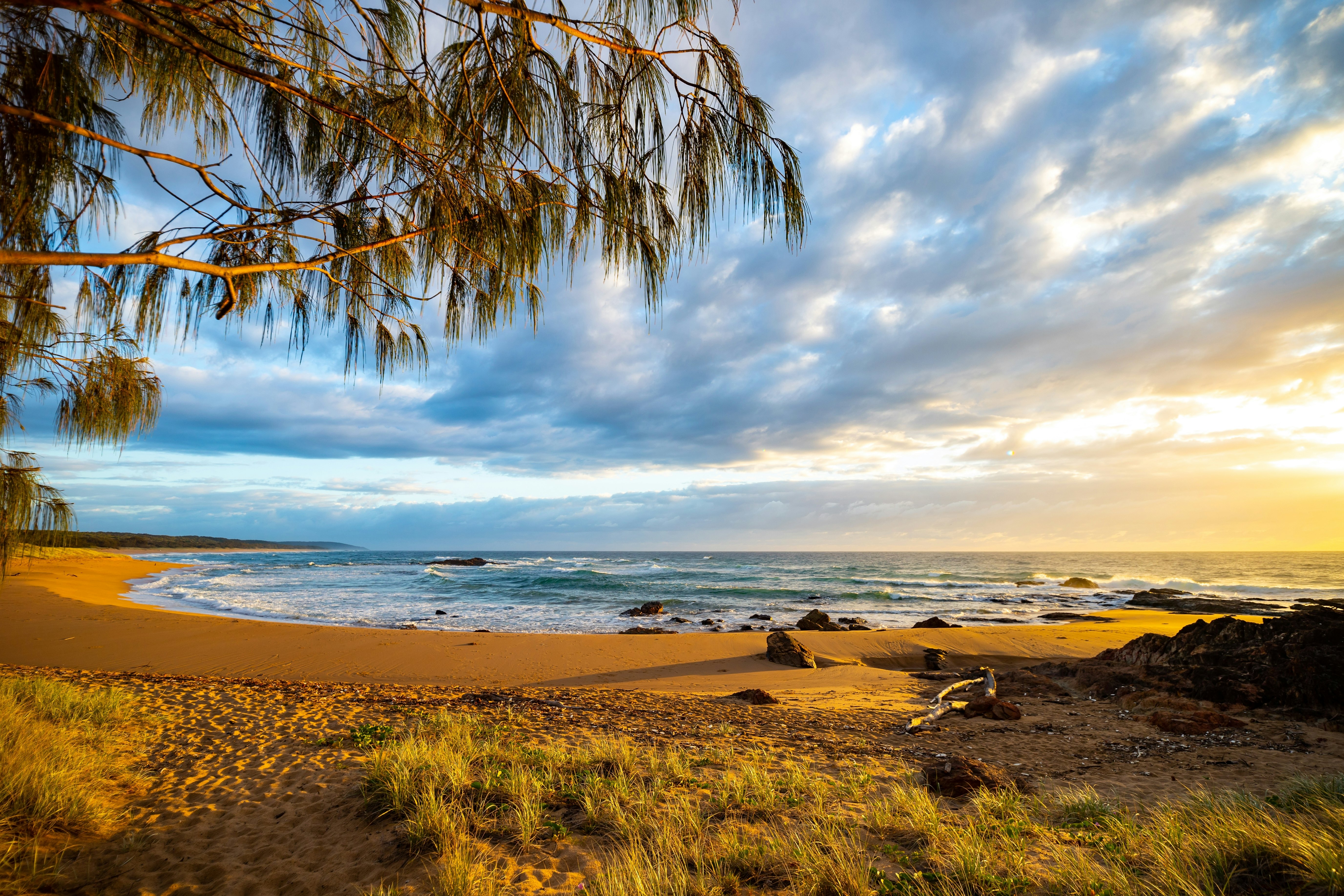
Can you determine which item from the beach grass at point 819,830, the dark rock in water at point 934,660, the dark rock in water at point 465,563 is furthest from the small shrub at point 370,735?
the dark rock in water at point 465,563

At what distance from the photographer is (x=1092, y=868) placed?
2.75 metres

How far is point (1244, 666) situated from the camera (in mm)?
7645

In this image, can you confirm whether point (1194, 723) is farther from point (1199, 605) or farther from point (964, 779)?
point (1199, 605)

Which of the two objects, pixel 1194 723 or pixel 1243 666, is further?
pixel 1243 666

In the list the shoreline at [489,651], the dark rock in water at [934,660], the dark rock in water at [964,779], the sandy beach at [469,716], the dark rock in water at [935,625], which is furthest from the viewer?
the dark rock in water at [935,625]

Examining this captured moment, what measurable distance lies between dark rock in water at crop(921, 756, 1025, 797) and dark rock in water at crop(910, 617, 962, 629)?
1421 cm

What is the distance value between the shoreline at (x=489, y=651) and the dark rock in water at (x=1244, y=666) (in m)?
3.39

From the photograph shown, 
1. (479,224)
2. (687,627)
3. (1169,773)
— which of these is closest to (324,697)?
(479,224)

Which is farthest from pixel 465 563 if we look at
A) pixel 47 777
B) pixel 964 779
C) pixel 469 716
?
pixel 964 779

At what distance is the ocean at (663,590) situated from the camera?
69.6 ft

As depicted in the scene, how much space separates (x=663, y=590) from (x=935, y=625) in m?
17.0

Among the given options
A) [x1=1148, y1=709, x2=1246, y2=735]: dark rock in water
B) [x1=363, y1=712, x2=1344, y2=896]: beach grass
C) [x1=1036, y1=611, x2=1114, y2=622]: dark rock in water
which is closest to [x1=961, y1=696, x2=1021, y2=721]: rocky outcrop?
[x1=1148, y1=709, x2=1246, y2=735]: dark rock in water

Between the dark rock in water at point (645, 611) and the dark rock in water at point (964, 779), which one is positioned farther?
the dark rock in water at point (645, 611)

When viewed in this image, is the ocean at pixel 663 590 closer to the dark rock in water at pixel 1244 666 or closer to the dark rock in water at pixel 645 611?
the dark rock in water at pixel 645 611
